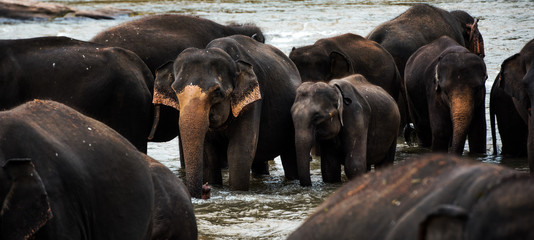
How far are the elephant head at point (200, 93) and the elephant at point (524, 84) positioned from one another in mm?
1978

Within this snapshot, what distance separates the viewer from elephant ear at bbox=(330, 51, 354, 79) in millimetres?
10117

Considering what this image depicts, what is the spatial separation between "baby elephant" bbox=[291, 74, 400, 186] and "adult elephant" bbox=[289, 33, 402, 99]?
134cm

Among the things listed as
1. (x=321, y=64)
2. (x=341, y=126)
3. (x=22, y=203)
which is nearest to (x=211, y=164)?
(x=341, y=126)

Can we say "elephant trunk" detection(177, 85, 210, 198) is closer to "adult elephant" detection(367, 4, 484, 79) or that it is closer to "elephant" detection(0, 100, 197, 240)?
"elephant" detection(0, 100, 197, 240)

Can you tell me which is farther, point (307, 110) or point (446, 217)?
point (307, 110)

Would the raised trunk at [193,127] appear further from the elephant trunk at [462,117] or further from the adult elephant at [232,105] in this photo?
the elephant trunk at [462,117]

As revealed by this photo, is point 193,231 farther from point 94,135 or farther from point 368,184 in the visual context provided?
point 368,184

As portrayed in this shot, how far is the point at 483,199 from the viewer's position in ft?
6.03

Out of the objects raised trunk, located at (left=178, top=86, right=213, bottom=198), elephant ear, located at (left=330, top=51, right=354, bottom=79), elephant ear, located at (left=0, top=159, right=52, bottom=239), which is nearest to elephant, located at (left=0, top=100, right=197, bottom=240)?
elephant ear, located at (left=0, top=159, right=52, bottom=239)

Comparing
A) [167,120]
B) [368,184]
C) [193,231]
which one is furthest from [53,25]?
[368,184]

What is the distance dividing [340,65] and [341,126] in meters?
2.26

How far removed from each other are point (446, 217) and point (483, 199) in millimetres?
92

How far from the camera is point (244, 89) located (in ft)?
24.4

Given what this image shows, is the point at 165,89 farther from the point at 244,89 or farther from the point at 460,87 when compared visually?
the point at 460,87
